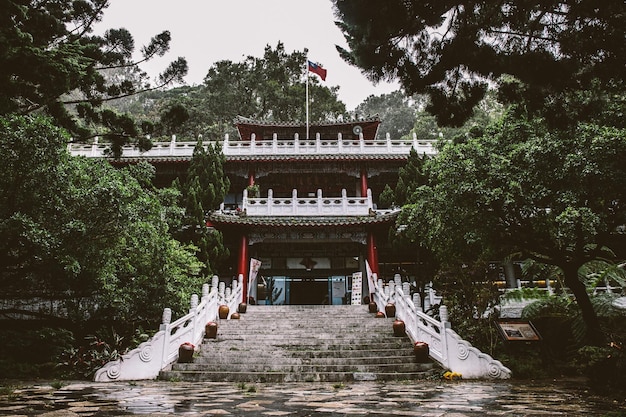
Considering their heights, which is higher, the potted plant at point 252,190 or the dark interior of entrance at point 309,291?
the potted plant at point 252,190

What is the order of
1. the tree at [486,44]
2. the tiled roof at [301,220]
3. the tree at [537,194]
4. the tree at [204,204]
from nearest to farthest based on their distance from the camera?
the tree at [486,44], the tree at [537,194], the tree at [204,204], the tiled roof at [301,220]

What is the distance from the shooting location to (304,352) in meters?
8.81

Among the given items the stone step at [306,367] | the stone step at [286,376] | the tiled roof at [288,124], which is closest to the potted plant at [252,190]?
the tiled roof at [288,124]

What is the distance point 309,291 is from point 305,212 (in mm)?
3621

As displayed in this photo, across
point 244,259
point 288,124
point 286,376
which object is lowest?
point 286,376

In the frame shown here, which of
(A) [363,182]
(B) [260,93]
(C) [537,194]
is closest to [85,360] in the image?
(C) [537,194]

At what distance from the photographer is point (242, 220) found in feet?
51.1

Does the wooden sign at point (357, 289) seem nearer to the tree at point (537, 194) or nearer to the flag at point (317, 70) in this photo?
the tree at point (537, 194)

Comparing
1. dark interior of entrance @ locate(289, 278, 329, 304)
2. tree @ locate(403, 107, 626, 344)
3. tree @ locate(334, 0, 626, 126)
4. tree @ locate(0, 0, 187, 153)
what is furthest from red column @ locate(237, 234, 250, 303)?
tree @ locate(334, 0, 626, 126)

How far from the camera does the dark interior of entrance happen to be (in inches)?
709

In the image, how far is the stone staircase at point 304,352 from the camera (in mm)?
Answer: 7527

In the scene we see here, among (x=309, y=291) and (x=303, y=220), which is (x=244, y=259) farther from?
(x=309, y=291)

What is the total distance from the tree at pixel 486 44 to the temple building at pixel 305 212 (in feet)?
36.6

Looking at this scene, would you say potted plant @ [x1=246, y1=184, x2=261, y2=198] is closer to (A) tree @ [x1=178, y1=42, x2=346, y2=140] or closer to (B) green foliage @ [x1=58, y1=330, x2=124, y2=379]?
(B) green foliage @ [x1=58, y1=330, x2=124, y2=379]
